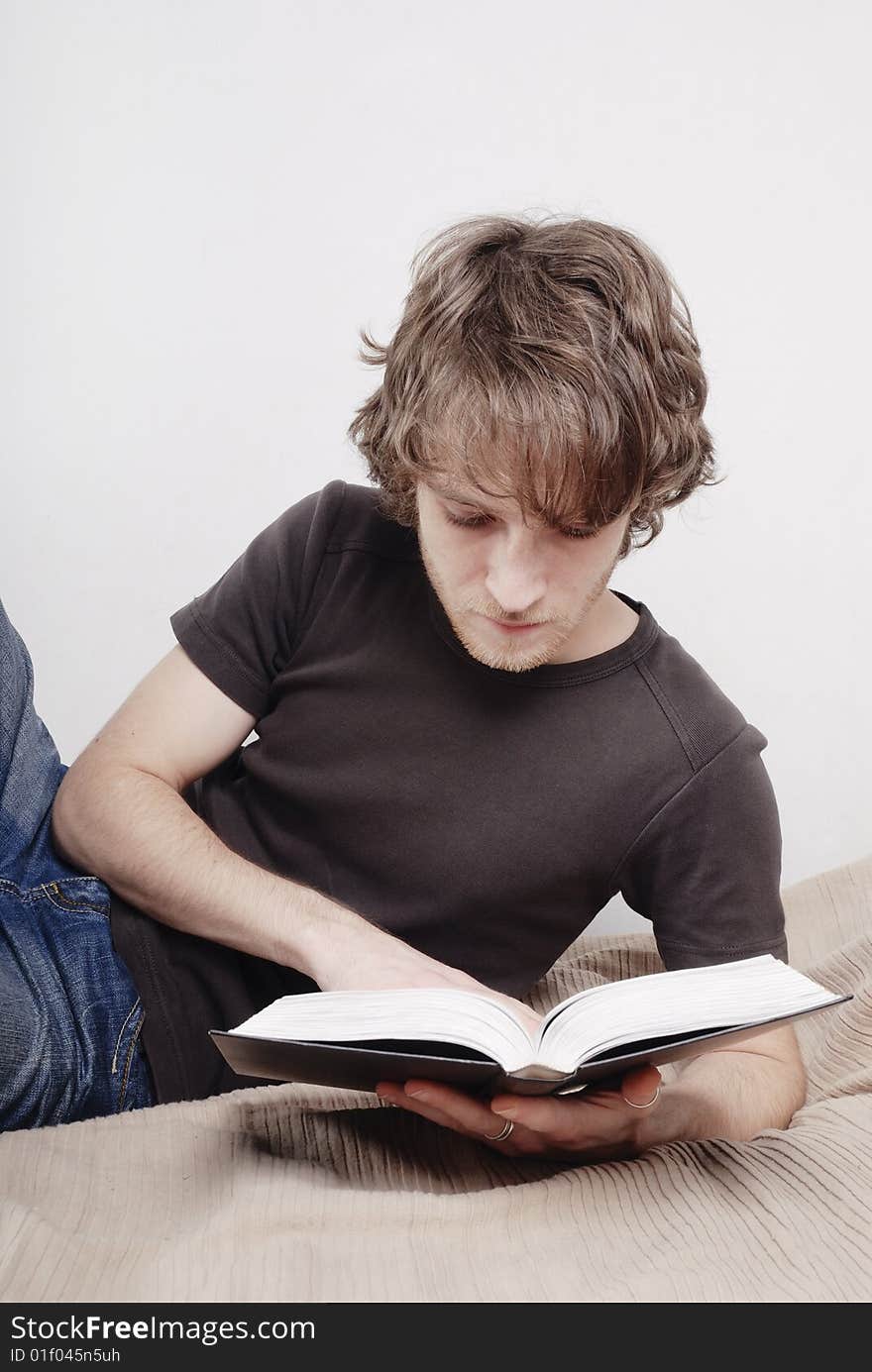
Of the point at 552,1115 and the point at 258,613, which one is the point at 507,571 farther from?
the point at 552,1115

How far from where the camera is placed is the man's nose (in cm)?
115

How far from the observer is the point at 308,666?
4.58 feet

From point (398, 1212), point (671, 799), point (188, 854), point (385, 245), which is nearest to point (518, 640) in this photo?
point (671, 799)

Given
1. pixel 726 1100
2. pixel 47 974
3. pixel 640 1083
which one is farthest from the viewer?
pixel 47 974

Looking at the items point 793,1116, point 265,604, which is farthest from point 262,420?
point 793,1116

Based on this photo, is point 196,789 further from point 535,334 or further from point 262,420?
point 262,420

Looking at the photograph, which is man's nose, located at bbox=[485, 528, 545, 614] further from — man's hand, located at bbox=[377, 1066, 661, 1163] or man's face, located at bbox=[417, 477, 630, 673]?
man's hand, located at bbox=[377, 1066, 661, 1163]

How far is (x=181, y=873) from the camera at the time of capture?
127cm

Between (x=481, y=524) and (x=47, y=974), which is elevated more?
(x=481, y=524)

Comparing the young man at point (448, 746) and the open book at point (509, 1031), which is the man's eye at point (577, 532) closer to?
the young man at point (448, 746)

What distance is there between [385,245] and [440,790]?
1.18 meters

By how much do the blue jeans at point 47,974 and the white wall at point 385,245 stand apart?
890mm

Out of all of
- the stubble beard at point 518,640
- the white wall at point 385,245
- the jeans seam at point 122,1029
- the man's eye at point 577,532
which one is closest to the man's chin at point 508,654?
the stubble beard at point 518,640
